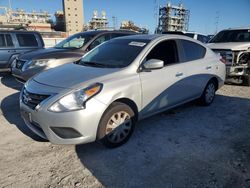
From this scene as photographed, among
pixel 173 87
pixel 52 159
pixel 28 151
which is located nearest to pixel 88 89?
pixel 52 159

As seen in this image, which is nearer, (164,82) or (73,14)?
(164,82)

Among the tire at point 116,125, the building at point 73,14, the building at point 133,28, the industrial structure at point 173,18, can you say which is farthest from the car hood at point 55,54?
the building at point 73,14

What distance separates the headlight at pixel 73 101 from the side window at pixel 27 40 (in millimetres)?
7474

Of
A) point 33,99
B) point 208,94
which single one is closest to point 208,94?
point 208,94

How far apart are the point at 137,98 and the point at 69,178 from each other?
153 centimetres

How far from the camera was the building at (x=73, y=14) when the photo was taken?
9275 cm

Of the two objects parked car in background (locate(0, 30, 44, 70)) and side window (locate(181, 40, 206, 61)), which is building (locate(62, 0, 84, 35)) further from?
side window (locate(181, 40, 206, 61))

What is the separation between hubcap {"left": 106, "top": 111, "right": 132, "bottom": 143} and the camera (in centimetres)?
344

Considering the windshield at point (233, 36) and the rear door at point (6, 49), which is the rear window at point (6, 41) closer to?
the rear door at point (6, 49)

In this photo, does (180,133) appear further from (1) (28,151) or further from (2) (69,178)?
(1) (28,151)

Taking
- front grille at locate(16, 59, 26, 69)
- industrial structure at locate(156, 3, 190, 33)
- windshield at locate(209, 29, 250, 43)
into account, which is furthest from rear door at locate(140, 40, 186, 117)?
industrial structure at locate(156, 3, 190, 33)

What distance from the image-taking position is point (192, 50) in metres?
5.01

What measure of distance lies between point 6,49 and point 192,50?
23.9ft

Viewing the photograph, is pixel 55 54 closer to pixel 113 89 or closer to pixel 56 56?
pixel 56 56
